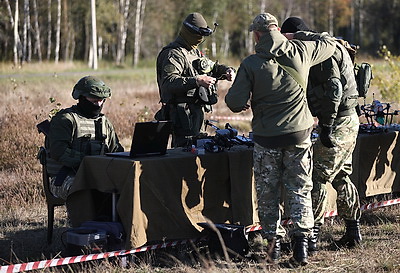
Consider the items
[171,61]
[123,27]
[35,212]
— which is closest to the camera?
[171,61]

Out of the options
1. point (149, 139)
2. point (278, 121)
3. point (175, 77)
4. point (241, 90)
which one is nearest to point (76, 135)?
point (149, 139)

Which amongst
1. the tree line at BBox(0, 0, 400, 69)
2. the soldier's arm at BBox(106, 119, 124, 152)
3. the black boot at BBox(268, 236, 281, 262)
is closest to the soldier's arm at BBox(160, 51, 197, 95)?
the soldier's arm at BBox(106, 119, 124, 152)

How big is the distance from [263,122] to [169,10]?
2004 inches

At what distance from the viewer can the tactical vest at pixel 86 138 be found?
710cm

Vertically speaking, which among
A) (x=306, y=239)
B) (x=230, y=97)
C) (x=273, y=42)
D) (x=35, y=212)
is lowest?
(x=35, y=212)

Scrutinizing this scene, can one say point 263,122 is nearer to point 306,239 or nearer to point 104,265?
point 306,239

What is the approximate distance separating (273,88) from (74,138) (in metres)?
2.06

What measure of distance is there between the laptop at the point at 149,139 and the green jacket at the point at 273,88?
0.69m

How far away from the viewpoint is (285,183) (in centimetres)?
636

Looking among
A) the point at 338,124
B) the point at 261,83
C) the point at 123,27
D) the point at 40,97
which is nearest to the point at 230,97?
the point at 261,83

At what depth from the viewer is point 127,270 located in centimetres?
623

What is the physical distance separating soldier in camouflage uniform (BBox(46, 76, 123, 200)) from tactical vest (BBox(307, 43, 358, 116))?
192 cm

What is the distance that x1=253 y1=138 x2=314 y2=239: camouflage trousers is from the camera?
20.6ft

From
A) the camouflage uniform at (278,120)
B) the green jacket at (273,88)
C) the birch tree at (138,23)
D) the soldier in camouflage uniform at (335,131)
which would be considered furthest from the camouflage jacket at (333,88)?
the birch tree at (138,23)
